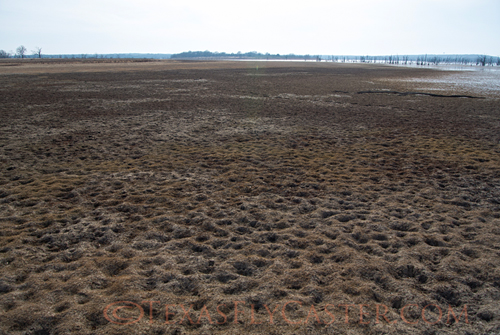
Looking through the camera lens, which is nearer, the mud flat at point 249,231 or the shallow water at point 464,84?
the mud flat at point 249,231

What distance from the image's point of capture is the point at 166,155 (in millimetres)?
9227

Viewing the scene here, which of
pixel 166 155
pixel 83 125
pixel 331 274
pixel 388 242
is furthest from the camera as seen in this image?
pixel 83 125

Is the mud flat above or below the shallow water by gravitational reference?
below

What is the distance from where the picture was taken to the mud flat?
11.5 ft

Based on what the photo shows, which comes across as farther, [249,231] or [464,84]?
[464,84]

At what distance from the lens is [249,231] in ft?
17.3

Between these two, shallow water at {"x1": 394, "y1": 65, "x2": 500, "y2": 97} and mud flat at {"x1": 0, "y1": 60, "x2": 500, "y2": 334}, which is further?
shallow water at {"x1": 394, "y1": 65, "x2": 500, "y2": 97}

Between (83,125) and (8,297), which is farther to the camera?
(83,125)

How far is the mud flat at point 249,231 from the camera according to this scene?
3.51 metres

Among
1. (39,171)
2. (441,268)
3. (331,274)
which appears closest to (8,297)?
(331,274)

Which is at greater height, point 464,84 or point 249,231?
point 464,84

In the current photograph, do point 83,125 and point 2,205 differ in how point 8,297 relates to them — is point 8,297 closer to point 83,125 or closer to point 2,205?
point 2,205

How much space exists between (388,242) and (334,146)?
5677mm

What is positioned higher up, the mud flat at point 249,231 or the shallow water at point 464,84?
the shallow water at point 464,84
